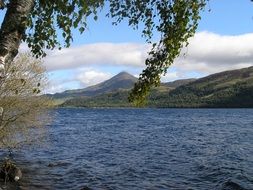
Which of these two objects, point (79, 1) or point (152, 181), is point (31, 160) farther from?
point (79, 1)

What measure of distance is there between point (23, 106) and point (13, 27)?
111ft

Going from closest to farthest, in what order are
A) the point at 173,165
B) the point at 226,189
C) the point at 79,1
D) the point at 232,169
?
the point at 79,1 < the point at 226,189 < the point at 232,169 < the point at 173,165

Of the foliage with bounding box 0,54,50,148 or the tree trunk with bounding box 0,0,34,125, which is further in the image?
the foliage with bounding box 0,54,50,148

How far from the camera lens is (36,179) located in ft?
133

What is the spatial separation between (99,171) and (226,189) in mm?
14754

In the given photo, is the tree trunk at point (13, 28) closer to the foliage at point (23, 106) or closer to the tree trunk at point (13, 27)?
the tree trunk at point (13, 27)

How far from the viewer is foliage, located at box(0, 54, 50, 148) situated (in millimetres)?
37656

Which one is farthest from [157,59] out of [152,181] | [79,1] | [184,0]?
[152,181]

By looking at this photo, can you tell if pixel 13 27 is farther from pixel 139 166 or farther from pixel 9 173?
pixel 139 166

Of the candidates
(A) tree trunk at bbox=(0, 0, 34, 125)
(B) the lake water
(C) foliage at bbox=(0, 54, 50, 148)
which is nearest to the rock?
(B) the lake water

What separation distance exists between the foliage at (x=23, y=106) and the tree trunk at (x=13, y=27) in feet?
101

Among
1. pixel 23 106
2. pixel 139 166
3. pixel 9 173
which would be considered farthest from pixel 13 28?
pixel 139 166

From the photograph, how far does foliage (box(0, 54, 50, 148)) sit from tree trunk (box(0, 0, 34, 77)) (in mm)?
30664

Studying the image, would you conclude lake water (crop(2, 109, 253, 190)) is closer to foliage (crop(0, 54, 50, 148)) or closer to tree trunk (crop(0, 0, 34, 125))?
foliage (crop(0, 54, 50, 148))
